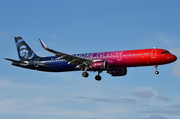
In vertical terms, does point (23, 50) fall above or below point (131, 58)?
above

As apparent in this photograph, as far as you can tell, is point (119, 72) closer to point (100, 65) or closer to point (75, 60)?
point (100, 65)

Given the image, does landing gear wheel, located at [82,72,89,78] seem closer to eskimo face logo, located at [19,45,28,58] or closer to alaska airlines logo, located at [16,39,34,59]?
alaska airlines logo, located at [16,39,34,59]

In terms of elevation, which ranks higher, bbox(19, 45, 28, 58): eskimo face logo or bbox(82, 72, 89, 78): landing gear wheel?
bbox(19, 45, 28, 58): eskimo face logo

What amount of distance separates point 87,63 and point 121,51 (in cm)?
618

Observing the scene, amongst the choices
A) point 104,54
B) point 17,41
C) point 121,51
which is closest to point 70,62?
point 104,54

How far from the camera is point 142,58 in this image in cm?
4425

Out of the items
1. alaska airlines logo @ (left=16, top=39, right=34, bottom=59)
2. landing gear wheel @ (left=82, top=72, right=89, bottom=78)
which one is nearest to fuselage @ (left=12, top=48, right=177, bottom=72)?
landing gear wheel @ (left=82, top=72, right=89, bottom=78)

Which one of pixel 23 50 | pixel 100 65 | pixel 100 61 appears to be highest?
pixel 23 50

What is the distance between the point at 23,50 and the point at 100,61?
63.1ft

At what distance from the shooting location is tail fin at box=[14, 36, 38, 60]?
2191 inches

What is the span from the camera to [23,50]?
5678 centimetres

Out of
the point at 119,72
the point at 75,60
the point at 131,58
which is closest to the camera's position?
the point at 131,58

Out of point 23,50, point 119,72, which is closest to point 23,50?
point 23,50

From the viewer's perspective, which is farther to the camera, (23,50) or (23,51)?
(23,50)
